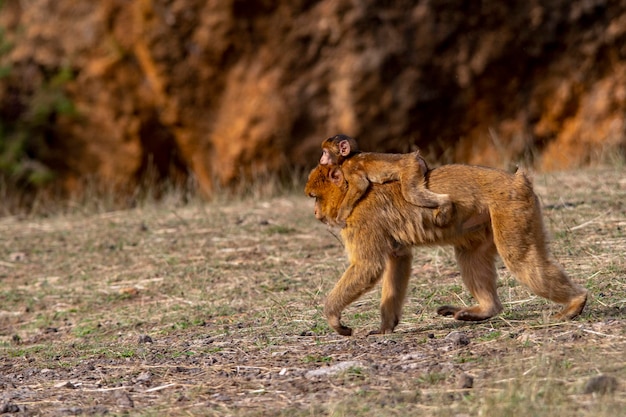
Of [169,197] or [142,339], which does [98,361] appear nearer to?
[142,339]

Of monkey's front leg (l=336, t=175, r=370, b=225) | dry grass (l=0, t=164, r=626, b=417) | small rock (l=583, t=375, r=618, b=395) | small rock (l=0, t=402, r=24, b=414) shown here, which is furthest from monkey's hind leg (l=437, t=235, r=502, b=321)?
small rock (l=0, t=402, r=24, b=414)

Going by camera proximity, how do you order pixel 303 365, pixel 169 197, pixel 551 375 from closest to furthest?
pixel 551 375, pixel 303 365, pixel 169 197

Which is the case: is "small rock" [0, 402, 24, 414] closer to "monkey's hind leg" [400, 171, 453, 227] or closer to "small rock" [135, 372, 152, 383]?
"small rock" [135, 372, 152, 383]

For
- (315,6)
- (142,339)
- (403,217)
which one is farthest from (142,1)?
(403,217)

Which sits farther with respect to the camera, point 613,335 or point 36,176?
point 36,176

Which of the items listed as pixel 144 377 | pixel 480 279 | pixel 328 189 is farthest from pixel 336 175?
pixel 144 377

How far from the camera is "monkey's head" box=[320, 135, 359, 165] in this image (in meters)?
6.02

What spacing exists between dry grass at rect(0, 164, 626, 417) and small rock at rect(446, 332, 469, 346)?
0.04 meters

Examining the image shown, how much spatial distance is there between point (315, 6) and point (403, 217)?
6.79 metres

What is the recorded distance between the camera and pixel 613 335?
518 centimetres

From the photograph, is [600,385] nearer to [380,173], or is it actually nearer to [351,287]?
[351,287]

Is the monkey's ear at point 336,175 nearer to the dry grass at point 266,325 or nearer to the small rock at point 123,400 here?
the dry grass at point 266,325

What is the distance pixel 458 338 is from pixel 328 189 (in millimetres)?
1188

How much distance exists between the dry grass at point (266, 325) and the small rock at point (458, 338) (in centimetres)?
4
